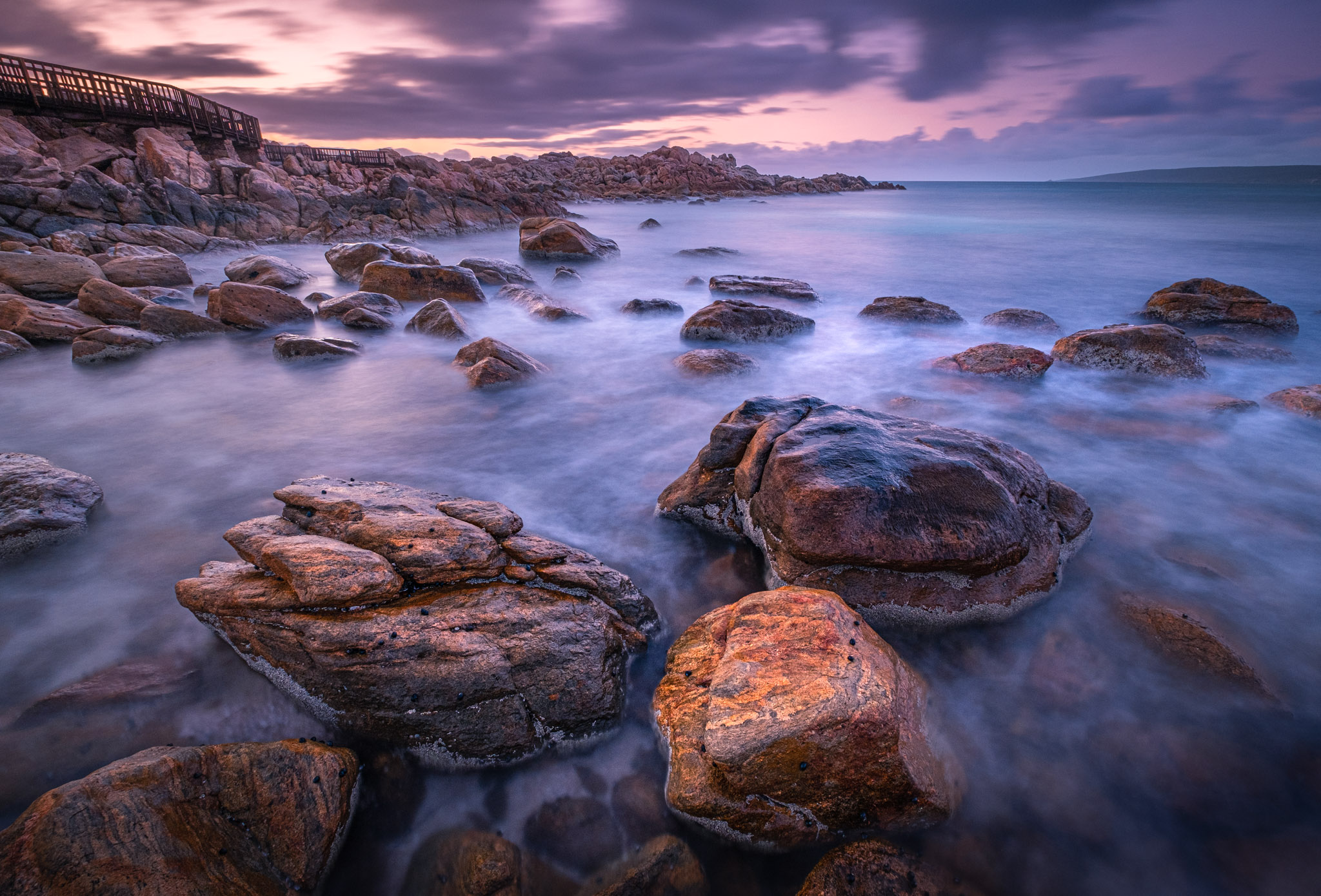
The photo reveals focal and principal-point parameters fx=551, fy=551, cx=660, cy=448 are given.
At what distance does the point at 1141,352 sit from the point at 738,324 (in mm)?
5689

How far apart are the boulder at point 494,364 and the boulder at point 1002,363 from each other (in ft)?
19.7

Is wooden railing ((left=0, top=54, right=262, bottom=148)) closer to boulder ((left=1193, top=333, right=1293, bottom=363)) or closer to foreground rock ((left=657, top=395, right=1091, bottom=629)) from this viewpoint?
foreground rock ((left=657, top=395, right=1091, bottom=629))

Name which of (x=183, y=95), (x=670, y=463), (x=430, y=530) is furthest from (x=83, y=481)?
(x=183, y=95)

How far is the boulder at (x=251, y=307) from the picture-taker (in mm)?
9469

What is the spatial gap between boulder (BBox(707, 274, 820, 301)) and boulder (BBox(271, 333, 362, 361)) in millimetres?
7835

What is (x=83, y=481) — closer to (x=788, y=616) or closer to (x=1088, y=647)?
(x=788, y=616)

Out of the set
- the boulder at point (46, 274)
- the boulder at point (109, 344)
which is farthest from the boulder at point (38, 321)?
the boulder at point (46, 274)

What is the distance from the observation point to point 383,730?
2.69m

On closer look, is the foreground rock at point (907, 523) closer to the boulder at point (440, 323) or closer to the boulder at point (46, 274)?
the boulder at point (440, 323)

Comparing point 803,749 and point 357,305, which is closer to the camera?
point 803,749

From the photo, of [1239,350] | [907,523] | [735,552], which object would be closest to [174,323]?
[735,552]

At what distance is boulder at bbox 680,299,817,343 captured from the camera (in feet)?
30.8

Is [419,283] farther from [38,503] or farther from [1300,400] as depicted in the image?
[1300,400]

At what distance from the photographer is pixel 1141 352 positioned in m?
7.65
